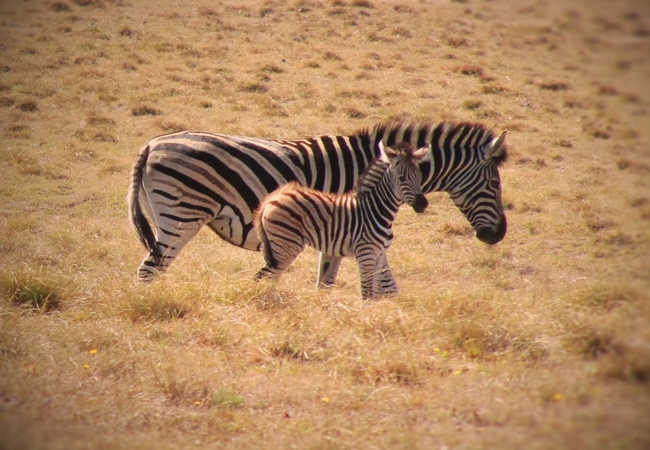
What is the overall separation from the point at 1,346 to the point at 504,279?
5.68 metres

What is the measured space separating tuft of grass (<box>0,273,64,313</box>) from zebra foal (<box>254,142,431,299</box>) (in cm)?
196

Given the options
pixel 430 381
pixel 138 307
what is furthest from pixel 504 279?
pixel 138 307

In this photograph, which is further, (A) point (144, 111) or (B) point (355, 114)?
(A) point (144, 111)

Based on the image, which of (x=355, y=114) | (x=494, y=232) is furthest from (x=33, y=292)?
(x=355, y=114)

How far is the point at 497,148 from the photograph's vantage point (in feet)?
26.7

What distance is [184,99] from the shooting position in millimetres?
15875

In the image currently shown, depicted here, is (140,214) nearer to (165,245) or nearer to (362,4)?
(165,245)

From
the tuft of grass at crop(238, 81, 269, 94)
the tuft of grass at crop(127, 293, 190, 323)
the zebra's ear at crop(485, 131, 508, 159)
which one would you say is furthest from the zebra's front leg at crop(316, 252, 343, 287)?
the tuft of grass at crop(238, 81, 269, 94)

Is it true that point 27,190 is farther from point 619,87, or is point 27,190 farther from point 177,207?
point 619,87

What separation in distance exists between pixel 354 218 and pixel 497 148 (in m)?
1.98

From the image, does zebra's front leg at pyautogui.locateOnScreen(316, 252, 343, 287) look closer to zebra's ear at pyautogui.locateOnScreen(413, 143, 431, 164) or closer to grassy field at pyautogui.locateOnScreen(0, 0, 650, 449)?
grassy field at pyautogui.locateOnScreen(0, 0, 650, 449)

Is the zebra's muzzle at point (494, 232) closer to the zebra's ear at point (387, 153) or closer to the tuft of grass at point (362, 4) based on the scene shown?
the zebra's ear at point (387, 153)

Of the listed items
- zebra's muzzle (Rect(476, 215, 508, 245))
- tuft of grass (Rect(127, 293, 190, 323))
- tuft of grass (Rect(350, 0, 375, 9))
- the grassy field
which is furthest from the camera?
tuft of grass (Rect(350, 0, 375, 9))

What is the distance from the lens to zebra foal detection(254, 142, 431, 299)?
7133mm
